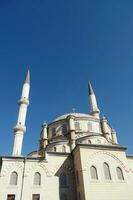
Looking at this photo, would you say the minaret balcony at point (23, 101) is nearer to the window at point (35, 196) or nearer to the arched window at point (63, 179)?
the arched window at point (63, 179)

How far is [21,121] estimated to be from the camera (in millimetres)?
27906

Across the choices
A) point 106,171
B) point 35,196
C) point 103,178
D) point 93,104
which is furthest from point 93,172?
point 93,104

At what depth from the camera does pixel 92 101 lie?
38.1 meters

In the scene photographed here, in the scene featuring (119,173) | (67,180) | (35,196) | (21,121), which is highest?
(21,121)

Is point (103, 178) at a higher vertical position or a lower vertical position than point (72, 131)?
lower

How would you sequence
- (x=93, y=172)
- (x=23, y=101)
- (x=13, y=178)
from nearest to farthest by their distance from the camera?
(x=93, y=172) < (x=13, y=178) < (x=23, y=101)

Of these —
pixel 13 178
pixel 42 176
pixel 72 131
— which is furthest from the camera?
pixel 72 131

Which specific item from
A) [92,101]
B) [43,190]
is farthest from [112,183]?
[92,101]

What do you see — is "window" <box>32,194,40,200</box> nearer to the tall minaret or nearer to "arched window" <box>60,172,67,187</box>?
"arched window" <box>60,172,67,187</box>

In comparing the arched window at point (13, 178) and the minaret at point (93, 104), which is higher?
the minaret at point (93, 104)

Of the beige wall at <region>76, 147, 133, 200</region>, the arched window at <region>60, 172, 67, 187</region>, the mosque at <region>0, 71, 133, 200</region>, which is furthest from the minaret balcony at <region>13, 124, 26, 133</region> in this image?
the beige wall at <region>76, 147, 133, 200</region>

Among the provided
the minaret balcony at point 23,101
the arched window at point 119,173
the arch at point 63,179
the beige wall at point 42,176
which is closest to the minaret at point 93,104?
the minaret balcony at point 23,101

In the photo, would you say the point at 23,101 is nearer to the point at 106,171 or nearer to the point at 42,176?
the point at 42,176

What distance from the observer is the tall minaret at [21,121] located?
24.7m
